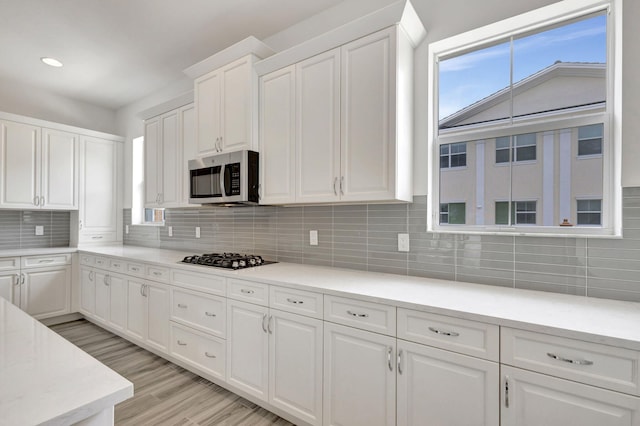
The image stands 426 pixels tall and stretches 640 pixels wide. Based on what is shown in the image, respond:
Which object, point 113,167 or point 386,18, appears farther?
point 113,167

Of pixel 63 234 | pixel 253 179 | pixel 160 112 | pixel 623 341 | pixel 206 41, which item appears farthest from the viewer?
pixel 63 234

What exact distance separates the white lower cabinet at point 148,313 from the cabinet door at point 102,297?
19.2 inches

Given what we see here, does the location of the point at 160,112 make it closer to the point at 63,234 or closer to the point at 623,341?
the point at 63,234

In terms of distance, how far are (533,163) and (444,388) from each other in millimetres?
1362

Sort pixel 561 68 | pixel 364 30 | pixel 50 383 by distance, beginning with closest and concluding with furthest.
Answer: pixel 50 383 < pixel 561 68 < pixel 364 30

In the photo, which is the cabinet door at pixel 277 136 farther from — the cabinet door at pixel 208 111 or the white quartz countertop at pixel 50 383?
the white quartz countertop at pixel 50 383

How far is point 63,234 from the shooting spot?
4301 millimetres

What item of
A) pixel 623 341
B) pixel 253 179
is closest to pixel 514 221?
pixel 623 341

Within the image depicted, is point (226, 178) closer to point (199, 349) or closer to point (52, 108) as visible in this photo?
point (199, 349)

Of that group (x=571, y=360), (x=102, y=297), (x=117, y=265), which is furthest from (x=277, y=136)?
(x=102, y=297)

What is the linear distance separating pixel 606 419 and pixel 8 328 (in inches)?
81.6

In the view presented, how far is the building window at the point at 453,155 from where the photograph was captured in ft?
6.98

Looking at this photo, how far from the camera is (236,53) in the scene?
2572 millimetres

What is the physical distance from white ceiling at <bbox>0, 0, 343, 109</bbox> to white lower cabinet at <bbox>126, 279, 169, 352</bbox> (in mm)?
2212
